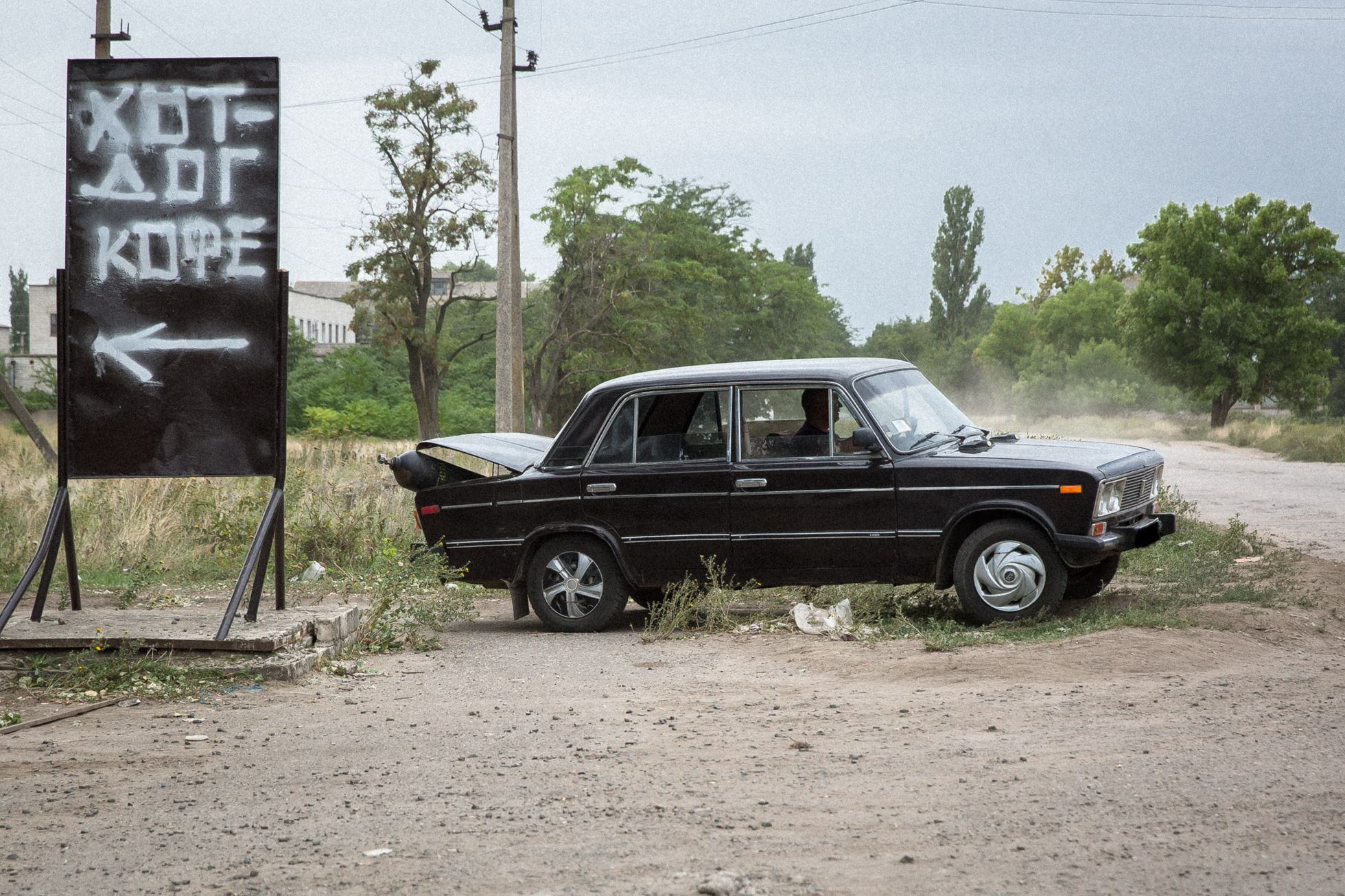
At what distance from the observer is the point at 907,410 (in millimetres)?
9344

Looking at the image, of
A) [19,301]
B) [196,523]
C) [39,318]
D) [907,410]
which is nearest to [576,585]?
[907,410]

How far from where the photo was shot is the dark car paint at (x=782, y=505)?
855 cm

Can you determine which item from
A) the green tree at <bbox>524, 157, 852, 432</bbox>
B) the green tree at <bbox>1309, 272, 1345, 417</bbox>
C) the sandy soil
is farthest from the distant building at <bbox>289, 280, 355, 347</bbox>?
the sandy soil

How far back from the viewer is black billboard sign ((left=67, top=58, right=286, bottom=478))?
820 centimetres

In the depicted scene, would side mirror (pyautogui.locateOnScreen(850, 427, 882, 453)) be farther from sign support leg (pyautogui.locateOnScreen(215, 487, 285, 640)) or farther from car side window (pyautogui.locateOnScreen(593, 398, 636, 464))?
sign support leg (pyautogui.locateOnScreen(215, 487, 285, 640))

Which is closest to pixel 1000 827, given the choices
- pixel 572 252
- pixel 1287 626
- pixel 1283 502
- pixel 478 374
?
pixel 1287 626

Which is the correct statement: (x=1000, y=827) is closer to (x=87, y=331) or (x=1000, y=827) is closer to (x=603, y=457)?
(x=603, y=457)

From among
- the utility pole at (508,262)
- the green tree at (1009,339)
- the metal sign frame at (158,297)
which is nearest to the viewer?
the metal sign frame at (158,297)

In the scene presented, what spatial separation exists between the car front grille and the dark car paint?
73 millimetres

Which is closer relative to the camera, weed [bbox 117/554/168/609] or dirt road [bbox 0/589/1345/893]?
dirt road [bbox 0/589/1345/893]

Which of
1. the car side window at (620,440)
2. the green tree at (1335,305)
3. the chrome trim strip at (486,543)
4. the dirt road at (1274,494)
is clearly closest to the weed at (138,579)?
the chrome trim strip at (486,543)

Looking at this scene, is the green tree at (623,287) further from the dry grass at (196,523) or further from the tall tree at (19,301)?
the tall tree at (19,301)

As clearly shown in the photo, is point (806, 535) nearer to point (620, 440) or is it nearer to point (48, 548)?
point (620, 440)

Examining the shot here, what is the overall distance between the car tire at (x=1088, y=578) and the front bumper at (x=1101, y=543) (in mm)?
602
